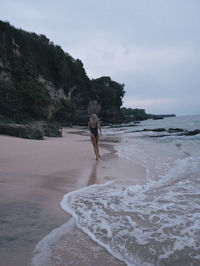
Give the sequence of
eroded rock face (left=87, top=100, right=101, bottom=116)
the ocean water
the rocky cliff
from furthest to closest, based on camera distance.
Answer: eroded rock face (left=87, top=100, right=101, bottom=116) → the rocky cliff → the ocean water

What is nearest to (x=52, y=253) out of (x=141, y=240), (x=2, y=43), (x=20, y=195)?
(x=141, y=240)

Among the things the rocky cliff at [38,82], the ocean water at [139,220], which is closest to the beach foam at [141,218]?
the ocean water at [139,220]

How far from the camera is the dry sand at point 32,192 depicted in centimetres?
155

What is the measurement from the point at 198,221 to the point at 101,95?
57.3m

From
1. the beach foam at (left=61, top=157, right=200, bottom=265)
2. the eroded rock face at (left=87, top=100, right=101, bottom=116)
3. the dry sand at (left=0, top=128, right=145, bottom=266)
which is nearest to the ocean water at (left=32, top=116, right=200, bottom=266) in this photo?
the beach foam at (left=61, top=157, right=200, bottom=265)

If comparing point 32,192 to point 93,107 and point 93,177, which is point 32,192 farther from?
point 93,107

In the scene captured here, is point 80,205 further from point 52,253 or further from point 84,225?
point 52,253

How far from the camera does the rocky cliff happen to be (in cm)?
2059

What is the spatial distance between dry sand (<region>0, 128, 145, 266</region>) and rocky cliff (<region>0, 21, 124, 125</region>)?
14856mm

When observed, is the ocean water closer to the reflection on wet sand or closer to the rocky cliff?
the reflection on wet sand

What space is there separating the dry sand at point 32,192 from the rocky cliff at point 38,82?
14.9 metres

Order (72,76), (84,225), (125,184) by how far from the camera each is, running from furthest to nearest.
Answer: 1. (72,76)
2. (125,184)
3. (84,225)

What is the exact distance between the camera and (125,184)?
336cm

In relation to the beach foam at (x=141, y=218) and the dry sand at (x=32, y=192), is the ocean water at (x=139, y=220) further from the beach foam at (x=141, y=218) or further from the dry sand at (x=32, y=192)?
the dry sand at (x=32, y=192)
